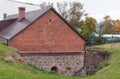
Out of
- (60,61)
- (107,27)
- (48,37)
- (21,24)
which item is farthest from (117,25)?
(21,24)

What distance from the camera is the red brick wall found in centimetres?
3240

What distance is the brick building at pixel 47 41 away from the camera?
106ft

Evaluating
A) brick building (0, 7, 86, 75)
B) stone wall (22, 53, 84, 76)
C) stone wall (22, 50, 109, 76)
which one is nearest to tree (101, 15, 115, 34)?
stone wall (22, 50, 109, 76)

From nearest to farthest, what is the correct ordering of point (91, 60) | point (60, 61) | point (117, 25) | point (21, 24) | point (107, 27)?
1. point (21, 24)
2. point (60, 61)
3. point (91, 60)
4. point (107, 27)
5. point (117, 25)

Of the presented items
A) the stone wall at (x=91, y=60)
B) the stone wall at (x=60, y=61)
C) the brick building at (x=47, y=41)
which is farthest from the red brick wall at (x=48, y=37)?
the stone wall at (x=91, y=60)

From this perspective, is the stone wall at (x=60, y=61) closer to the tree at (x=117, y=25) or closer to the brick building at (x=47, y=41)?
the brick building at (x=47, y=41)

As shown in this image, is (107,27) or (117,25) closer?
(107,27)

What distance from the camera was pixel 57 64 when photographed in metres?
34.1

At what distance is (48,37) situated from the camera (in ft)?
112

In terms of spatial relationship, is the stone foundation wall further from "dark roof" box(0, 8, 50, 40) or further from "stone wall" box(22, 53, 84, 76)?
"dark roof" box(0, 8, 50, 40)

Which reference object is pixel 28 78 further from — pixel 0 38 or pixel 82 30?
pixel 82 30

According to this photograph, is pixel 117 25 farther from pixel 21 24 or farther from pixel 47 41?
pixel 21 24

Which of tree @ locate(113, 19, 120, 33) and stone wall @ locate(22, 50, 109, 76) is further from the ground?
tree @ locate(113, 19, 120, 33)

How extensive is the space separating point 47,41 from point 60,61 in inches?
103
